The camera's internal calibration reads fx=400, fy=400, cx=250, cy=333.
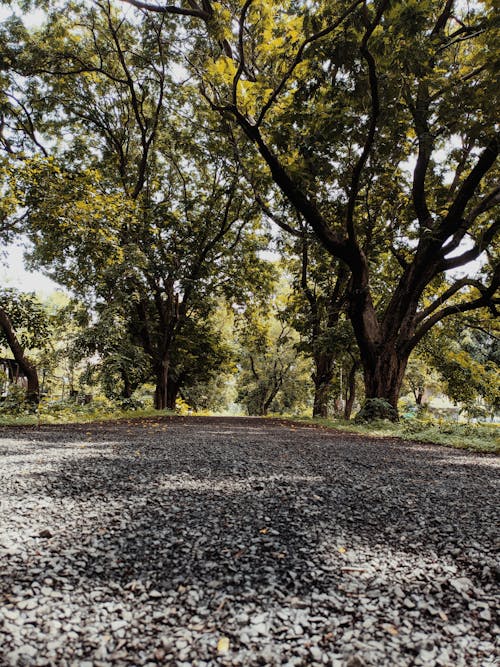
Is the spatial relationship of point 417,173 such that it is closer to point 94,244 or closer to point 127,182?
point 94,244

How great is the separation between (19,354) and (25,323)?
2.39 feet

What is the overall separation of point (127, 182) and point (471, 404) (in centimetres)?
1266

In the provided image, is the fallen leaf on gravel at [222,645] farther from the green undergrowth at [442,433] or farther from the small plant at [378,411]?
the small plant at [378,411]

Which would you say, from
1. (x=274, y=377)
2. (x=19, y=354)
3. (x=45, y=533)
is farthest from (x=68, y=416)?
(x=274, y=377)

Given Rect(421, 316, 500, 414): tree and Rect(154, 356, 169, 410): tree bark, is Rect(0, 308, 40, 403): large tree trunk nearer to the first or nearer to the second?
Rect(154, 356, 169, 410): tree bark

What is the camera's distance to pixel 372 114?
6.37 meters

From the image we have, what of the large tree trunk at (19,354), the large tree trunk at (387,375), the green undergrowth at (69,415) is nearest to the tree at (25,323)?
the large tree trunk at (19,354)

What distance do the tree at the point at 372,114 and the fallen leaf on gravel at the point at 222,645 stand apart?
607 cm

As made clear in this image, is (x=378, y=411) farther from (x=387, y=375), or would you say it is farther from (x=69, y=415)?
(x=69, y=415)

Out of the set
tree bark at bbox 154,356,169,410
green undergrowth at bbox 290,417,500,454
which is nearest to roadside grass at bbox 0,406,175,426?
tree bark at bbox 154,356,169,410

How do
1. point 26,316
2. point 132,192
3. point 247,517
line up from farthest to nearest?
point 132,192
point 26,316
point 247,517

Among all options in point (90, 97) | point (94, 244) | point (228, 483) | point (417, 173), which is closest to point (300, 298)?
point (417, 173)

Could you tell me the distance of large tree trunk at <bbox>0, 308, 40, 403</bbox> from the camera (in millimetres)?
8430

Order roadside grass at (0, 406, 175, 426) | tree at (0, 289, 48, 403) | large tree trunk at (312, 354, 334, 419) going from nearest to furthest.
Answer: roadside grass at (0, 406, 175, 426)
tree at (0, 289, 48, 403)
large tree trunk at (312, 354, 334, 419)
